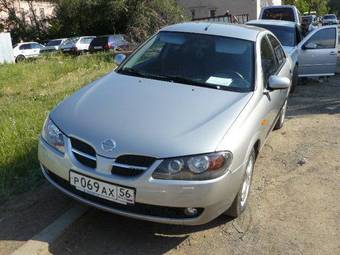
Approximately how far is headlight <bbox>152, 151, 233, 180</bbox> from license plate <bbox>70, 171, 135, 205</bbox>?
251mm

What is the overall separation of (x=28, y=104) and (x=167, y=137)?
5.19 meters

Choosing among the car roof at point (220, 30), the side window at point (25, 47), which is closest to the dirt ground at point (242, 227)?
the car roof at point (220, 30)

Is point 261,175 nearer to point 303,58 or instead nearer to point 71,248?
point 71,248

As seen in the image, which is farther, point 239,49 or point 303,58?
point 303,58

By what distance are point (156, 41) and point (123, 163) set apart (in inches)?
89.0

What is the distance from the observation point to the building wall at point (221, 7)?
43.1 meters

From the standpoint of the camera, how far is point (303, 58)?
34.8ft

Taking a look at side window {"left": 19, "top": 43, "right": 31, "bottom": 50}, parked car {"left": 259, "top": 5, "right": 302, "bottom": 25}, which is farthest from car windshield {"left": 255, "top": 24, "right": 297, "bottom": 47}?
side window {"left": 19, "top": 43, "right": 31, "bottom": 50}

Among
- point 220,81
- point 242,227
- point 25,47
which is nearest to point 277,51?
point 220,81

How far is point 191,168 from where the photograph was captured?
3369 mm

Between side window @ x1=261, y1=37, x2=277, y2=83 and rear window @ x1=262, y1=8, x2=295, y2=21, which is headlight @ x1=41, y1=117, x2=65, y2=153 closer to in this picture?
side window @ x1=261, y1=37, x2=277, y2=83

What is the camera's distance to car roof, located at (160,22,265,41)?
5090 millimetres

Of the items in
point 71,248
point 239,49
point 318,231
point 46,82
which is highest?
point 239,49

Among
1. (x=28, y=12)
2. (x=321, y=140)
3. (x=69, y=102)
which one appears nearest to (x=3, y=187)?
(x=69, y=102)
